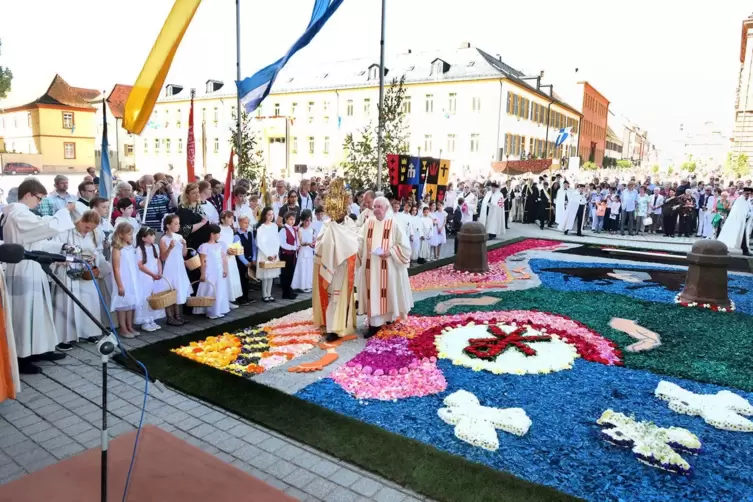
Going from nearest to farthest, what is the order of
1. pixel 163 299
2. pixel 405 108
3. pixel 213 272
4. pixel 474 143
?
pixel 163 299
pixel 213 272
pixel 405 108
pixel 474 143

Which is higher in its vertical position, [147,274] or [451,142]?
[451,142]

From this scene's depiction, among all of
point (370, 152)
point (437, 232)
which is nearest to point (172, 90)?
point (370, 152)

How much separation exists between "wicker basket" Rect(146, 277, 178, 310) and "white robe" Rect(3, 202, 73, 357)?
4.27 feet

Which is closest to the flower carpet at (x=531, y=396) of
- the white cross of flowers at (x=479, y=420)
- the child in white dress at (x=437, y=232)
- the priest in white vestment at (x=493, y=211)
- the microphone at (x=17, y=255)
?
the white cross of flowers at (x=479, y=420)

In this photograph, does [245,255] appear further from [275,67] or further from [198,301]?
[275,67]

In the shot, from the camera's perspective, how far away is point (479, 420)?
500 centimetres

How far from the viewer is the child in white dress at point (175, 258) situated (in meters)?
7.85

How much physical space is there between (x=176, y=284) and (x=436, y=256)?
322 inches

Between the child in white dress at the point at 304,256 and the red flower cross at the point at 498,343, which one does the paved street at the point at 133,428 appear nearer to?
the red flower cross at the point at 498,343

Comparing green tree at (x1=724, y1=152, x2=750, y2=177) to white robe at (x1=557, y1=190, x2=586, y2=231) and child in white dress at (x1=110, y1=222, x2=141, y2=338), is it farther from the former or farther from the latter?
child in white dress at (x1=110, y1=222, x2=141, y2=338)

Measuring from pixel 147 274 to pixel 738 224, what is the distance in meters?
17.5

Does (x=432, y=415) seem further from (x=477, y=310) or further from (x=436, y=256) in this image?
(x=436, y=256)

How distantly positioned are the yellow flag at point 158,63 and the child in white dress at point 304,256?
14.7 ft

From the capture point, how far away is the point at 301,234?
1020 centimetres
